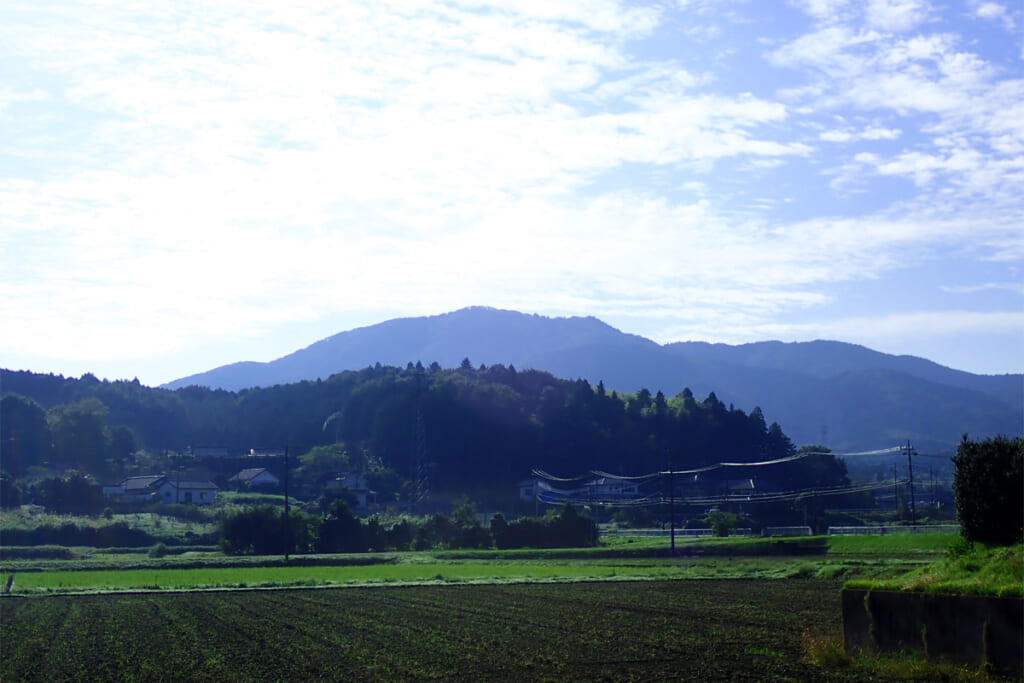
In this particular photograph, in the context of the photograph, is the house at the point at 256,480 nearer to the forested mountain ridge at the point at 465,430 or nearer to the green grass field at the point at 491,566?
the forested mountain ridge at the point at 465,430

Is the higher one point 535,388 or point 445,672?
point 535,388

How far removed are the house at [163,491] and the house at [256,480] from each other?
329 inches

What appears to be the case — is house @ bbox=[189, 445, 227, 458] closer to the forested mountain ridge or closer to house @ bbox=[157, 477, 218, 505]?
the forested mountain ridge

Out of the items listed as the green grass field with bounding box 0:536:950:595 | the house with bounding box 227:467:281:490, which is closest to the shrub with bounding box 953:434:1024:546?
the green grass field with bounding box 0:536:950:595

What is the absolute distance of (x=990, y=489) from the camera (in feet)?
53.5

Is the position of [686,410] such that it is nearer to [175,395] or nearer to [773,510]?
[773,510]

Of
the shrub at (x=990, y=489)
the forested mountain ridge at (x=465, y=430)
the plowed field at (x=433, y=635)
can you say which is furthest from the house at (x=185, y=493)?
the shrub at (x=990, y=489)

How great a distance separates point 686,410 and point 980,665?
9122cm

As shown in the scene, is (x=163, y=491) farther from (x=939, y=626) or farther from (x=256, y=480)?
(x=939, y=626)

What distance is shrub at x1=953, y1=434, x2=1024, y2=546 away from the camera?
15.9m

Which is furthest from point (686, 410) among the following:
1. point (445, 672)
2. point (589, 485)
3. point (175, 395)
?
point (445, 672)

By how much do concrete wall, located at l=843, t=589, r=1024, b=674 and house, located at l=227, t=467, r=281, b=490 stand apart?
85.5 meters

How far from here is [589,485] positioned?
Answer: 3447 inches

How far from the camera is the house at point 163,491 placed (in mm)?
80375
